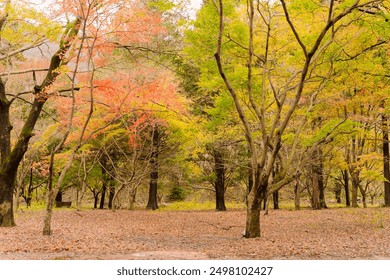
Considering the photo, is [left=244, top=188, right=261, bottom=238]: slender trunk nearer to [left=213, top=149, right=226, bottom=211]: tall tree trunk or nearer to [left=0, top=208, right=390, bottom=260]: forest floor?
[left=0, top=208, right=390, bottom=260]: forest floor

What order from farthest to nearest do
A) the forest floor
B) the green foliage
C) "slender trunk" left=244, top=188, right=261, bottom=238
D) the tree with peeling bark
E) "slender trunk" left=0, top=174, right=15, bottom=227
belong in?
1. the green foliage
2. "slender trunk" left=0, top=174, right=15, bottom=227
3. "slender trunk" left=244, top=188, right=261, bottom=238
4. the tree with peeling bark
5. the forest floor

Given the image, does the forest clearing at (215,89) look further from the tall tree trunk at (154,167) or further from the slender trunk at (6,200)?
the tall tree trunk at (154,167)

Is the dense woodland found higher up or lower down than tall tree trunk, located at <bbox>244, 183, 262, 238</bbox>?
higher up

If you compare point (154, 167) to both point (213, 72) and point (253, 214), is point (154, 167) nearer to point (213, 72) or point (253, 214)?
point (213, 72)

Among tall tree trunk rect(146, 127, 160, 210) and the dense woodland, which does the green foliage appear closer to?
tall tree trunk rect(146, 127, 160, 210)

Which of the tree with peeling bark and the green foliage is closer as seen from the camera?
the tree with peeling bark

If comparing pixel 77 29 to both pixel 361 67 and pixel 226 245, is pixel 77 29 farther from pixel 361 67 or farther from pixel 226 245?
pixel 361 67

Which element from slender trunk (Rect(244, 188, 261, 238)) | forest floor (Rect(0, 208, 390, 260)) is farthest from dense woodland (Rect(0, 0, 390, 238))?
forest floor (Rect(0, 208, 390, 260))

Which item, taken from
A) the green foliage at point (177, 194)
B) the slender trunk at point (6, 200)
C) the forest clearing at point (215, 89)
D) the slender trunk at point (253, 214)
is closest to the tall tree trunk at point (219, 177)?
the forest clearing at point (215, 89)

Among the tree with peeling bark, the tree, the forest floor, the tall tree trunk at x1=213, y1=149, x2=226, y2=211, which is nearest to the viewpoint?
the forest floor

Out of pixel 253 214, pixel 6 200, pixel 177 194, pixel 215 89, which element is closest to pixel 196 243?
pixel 253 214

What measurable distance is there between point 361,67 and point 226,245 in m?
8.00

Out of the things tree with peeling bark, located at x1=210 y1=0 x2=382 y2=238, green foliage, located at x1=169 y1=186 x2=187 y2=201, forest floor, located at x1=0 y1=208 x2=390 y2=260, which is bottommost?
forest floor, located at x1=0 y1=208 x2=390 y2=260
